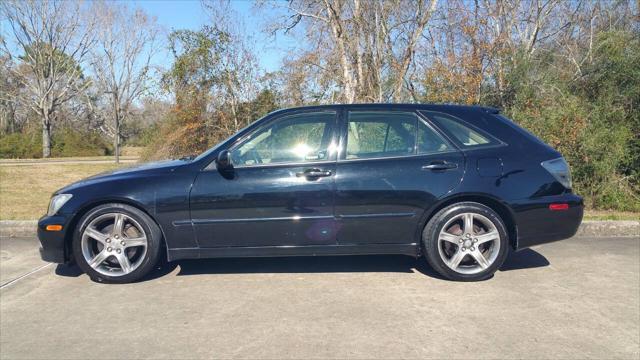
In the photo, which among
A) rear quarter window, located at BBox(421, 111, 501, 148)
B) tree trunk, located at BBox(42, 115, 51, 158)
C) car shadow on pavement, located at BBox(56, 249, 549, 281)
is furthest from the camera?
tree trunk, located at BBox(42, 115, 51, 158)

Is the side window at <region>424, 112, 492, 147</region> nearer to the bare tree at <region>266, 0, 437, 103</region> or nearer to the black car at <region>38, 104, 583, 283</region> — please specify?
the black car at <region>38, 104, 583, 283</region>

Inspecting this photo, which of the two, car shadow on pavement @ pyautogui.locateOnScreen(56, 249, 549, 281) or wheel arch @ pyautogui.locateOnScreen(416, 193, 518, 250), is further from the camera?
car shadow on pavement @ pyautogui.locateOnScreen(56, 249, 549, 281)

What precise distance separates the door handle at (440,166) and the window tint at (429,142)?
0.46 feet

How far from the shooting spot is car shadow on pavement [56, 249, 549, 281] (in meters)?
4.65

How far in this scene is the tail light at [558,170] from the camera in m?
4.36

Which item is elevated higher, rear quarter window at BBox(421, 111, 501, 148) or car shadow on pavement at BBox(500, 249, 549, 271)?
rear quarter window at BBox(421, 111, 501, 148)

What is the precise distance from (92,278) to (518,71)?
26.6 ft

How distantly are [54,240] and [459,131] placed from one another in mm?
3905

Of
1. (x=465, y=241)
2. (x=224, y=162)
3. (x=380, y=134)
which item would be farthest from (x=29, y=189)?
(x=465, y=241)

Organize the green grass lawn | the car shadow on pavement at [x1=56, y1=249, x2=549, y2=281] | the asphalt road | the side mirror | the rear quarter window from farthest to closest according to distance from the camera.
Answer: the green grass lawn
the car shadow on pavement at [x1=56, y1=249, x2=549, y2=281]
the rear quarter window
the side mirror
the asphalt road

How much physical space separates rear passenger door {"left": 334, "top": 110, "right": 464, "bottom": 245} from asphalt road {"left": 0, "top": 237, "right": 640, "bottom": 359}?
1.56 feet

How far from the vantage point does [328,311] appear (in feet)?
12.1

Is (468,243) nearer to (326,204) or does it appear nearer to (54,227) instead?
(326,204)

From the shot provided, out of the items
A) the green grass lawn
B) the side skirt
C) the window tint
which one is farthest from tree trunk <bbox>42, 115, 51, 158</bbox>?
the window tint
